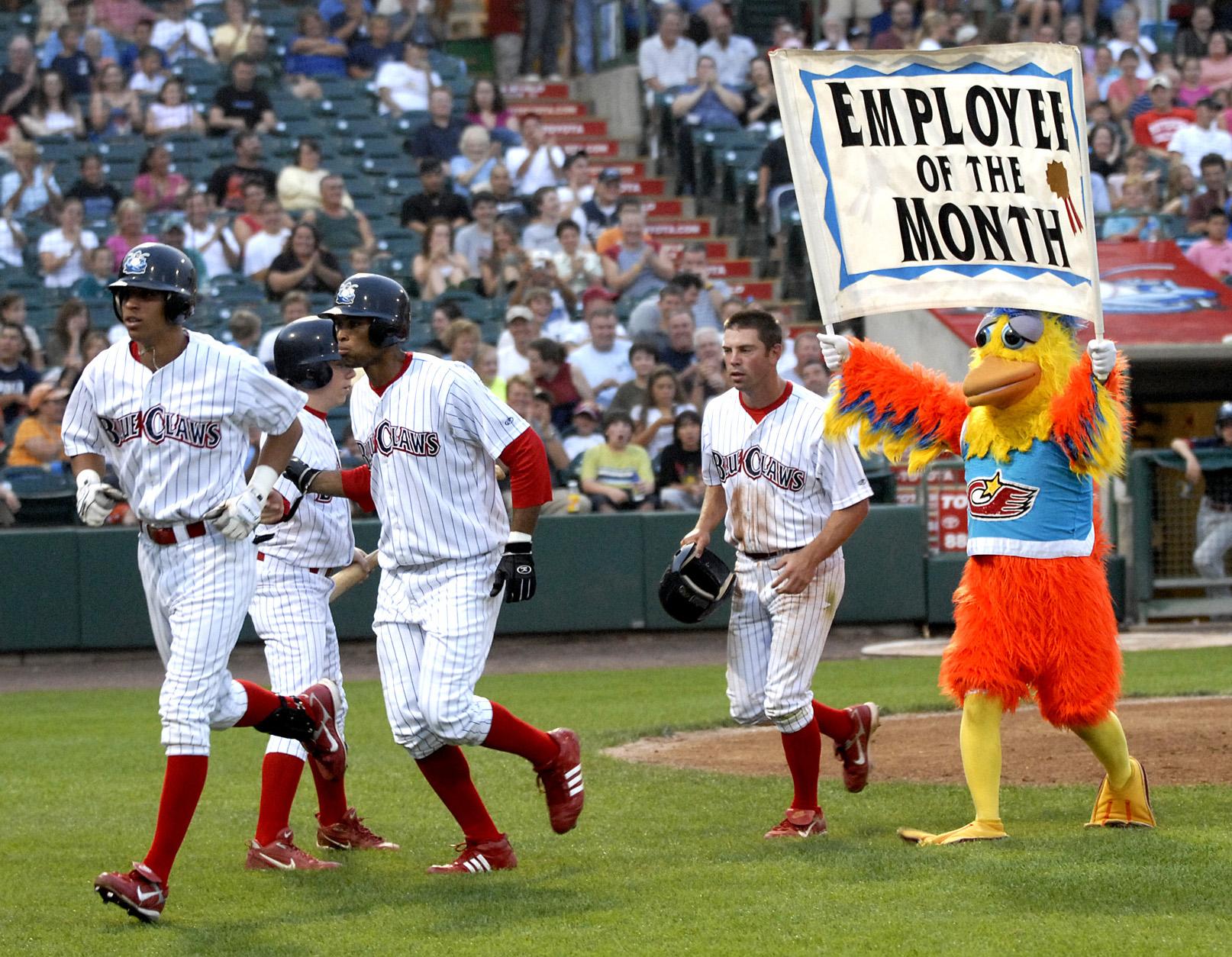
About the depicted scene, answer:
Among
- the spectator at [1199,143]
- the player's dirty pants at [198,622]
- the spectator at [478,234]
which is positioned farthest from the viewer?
the spectator at [1199,143]

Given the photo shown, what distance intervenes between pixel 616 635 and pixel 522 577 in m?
8.40

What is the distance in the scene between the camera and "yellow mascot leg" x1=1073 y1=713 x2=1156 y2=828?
244 inches

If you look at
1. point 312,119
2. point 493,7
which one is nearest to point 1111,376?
point 312,119

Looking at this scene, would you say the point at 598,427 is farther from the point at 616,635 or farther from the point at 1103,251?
the point at 1103,251

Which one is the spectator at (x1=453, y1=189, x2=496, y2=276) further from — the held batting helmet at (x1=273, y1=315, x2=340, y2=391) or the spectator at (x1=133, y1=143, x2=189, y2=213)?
the held batting helmet at (x1=273, y1=315, x2=340, y2=391)

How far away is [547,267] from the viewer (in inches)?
636

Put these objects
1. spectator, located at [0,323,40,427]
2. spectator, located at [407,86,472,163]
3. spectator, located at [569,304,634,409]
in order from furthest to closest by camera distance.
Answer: spectator, located at [407,86,472,163]
spectator, located at [569,304,634,409]
spectator, located at [0,323,40,427]

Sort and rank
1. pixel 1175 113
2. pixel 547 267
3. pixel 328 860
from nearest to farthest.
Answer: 1. pixel 328 860
2. pixel 547 267
3. pixel 1175 113

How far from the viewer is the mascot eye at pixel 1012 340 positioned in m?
6.24

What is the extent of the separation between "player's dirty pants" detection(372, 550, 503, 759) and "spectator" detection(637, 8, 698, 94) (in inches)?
585

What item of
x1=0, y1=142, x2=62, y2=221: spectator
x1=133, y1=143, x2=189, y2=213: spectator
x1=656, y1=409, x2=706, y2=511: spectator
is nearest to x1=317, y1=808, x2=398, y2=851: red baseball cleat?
x1=656, y1=409, x2=706, y2=511: spectator

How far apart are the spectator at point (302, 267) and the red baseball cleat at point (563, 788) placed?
32.1 ft

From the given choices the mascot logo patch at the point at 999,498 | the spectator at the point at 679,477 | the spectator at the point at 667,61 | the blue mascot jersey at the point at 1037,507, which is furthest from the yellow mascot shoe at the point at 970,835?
the spectator at the point at 667,61

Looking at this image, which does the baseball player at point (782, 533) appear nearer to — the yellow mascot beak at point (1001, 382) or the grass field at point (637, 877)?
the grass field at point (637, 877)
